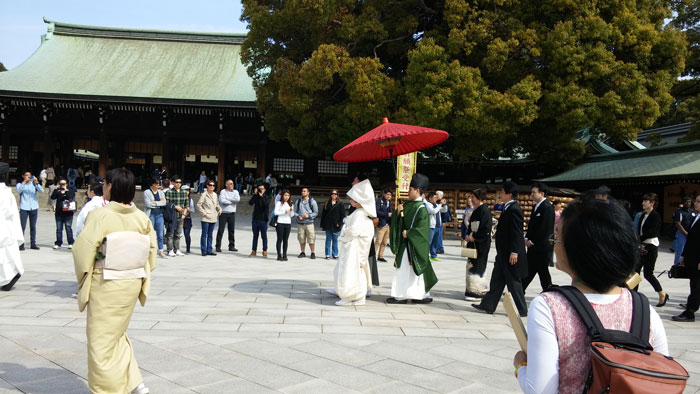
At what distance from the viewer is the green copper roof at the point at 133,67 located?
A: 2117cm

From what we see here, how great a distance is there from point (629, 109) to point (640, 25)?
2.43m

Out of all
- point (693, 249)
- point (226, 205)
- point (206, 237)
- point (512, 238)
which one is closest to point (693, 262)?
point (693, 249)

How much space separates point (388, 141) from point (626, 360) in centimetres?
607

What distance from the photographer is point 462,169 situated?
19.3 metres

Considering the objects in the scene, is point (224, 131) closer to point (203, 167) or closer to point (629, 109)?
point (203, 167)

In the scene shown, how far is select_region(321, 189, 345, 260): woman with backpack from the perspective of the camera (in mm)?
10438

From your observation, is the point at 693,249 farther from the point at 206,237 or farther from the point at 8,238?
the point at 206,237

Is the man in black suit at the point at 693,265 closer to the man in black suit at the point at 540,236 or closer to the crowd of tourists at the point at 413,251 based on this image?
the crowd of tourists at the point at 413,251

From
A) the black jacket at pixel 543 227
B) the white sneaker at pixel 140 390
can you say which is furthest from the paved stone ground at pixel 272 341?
the black jacket at pixel 543 227

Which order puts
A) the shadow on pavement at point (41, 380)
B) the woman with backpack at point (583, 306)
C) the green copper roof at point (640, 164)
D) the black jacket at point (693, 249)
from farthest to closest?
the green copper roof at point (640, 164) → the black jacket at point (693, 249) → the shadow on pavement at point (41, 380) → the woman with backpack at point (583, 306)

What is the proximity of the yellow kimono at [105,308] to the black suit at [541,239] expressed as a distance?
15.0 feet

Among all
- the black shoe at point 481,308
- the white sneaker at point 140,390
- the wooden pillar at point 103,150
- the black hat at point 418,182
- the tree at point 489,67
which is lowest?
the black shoe at point 481,308

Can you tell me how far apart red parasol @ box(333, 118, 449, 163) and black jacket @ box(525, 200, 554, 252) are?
6.13 ft

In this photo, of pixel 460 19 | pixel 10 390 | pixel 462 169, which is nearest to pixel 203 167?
pixel 462 169
